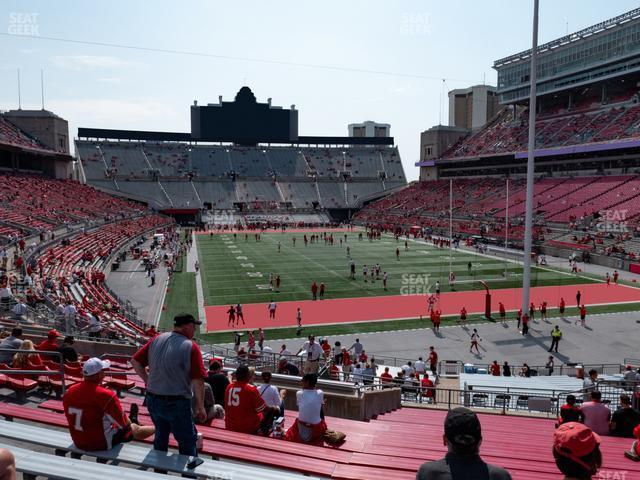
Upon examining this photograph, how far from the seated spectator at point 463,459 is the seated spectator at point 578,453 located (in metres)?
0.59

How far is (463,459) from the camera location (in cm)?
259

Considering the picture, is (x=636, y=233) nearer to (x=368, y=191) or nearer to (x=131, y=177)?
(x=368, y=191)

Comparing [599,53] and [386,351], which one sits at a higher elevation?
[599,53]

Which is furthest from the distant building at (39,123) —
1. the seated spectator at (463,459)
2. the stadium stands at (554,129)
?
the seated spectator at (463,459)

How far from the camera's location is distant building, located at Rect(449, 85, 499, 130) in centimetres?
13912

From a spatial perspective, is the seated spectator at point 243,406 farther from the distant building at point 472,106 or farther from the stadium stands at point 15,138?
the distant building at point 472,106

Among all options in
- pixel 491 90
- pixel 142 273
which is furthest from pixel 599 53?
pixel 491 90

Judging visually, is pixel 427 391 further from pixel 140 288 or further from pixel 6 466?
pixel 140 288

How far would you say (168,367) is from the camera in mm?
3906

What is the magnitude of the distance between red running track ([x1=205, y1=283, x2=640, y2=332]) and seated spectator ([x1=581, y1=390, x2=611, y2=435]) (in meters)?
15.5

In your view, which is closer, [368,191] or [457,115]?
[368,191]

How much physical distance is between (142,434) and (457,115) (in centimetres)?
16211

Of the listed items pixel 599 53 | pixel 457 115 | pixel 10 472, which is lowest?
pixel 10 472

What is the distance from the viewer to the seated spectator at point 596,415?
7133 millimetres
